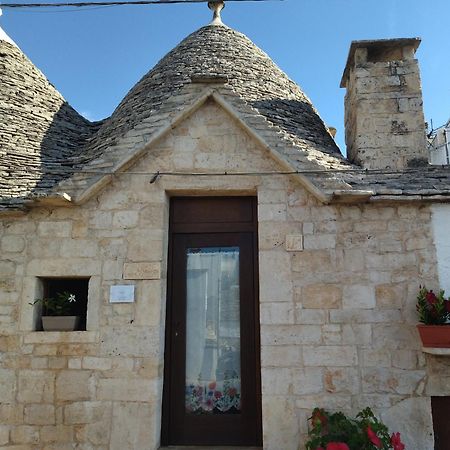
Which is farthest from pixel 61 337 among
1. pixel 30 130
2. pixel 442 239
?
pixel 442 239

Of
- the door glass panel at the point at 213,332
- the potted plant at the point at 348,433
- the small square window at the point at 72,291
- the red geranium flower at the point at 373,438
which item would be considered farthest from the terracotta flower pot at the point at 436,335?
the small square window at the point at 72,291

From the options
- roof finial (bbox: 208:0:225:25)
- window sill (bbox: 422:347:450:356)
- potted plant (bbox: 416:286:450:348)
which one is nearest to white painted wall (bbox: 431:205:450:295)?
potted plant (bbox: 416:286:450:348)

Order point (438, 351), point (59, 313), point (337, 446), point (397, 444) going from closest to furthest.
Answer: point (337, 446) → point (397, 444) → point (438, 351) → point (59, 313)

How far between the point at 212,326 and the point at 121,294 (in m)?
1.00

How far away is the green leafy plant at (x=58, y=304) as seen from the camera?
4637mm

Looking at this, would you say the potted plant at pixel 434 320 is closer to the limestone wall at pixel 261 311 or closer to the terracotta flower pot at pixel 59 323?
the limestone wall at pixel 261 311

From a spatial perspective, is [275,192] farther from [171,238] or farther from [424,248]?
[424,248]

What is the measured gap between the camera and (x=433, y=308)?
13.8 ft

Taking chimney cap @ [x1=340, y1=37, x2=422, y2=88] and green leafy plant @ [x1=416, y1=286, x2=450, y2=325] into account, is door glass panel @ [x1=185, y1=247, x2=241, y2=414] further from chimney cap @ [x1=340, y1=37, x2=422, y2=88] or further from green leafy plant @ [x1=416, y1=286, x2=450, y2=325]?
chimney cap @ [x1=340, y1=37, x2=422, y2=88]

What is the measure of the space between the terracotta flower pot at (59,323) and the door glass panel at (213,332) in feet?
3.82

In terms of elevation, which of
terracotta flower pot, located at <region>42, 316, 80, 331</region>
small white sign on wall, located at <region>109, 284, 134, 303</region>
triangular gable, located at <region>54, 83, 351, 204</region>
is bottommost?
terracotta flower pot, located at <region>42, 316, 80, 331</region>

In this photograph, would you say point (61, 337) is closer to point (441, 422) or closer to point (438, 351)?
point (438, 351)

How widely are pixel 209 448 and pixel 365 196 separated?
287 cm

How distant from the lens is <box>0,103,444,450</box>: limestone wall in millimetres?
4285
